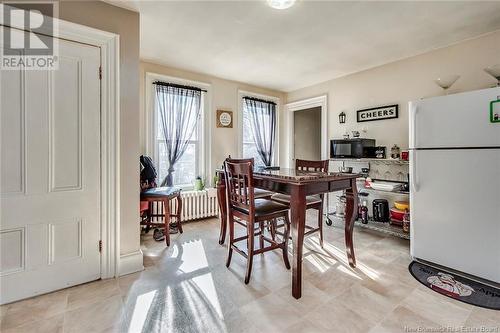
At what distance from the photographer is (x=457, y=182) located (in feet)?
6.77

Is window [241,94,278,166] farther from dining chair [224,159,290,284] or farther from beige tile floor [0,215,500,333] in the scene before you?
beige tile floor [0,215,500,333]

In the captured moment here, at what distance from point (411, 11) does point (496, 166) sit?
5.19 feet

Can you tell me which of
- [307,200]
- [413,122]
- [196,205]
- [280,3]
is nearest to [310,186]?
[307,200]

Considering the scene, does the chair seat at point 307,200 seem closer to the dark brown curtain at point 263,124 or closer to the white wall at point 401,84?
the white wall at point 401,84

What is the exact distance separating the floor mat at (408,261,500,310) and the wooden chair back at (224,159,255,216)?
1.68 meters

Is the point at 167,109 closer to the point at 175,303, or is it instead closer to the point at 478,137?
the point at 175,303

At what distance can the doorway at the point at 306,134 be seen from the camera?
5.30m

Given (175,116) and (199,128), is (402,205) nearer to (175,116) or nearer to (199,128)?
(199,128)

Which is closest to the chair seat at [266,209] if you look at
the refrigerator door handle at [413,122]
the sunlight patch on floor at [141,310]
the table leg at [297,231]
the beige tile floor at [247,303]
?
the table leg at [297,231]

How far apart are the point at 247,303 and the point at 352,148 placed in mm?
2646

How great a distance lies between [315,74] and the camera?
12.9 ft

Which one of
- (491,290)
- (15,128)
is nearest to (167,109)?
(15,128)

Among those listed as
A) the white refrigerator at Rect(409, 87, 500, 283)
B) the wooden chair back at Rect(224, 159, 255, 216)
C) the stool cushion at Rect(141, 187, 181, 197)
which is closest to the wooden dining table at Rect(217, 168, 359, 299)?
the wooden chair back at Rect(224, 159, 255, 216)

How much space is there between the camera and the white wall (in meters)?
2.64
